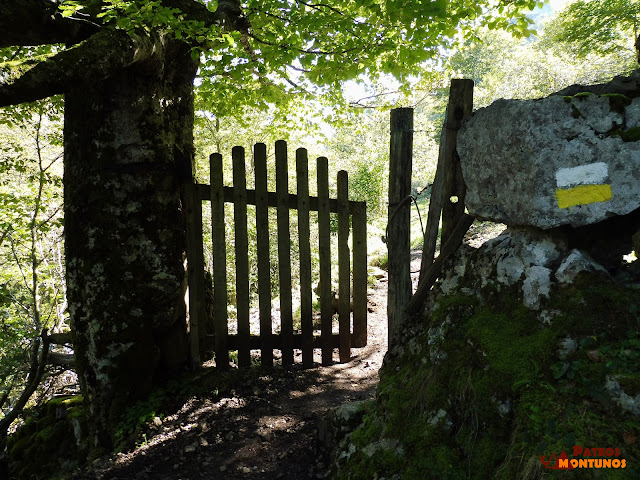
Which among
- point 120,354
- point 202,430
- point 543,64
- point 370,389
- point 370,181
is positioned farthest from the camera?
point 543,64

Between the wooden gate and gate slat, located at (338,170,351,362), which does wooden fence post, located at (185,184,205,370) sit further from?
gate slat, located at (338,170,351,362)

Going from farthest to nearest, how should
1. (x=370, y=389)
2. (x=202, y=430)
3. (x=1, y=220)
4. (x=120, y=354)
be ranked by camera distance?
(x=1, y=220)
(x=370, y=389)
(x=120, y=354)
(x=202, y=430)

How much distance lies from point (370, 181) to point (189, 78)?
11475mm

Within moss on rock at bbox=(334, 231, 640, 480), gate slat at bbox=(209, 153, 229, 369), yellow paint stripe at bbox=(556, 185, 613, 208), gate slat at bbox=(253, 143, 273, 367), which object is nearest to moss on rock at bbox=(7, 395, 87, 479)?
gate slat at bbox=(209, 153, 229, 369)

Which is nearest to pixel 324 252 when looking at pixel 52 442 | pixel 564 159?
pixel 564 159

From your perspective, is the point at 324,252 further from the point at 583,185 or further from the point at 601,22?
the point at 601,22

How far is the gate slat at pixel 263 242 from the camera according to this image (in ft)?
13.8

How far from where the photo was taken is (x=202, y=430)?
3508mm

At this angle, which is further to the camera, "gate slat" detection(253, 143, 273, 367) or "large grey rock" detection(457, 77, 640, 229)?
"gate slat" detection(253, 143, 273, 367)

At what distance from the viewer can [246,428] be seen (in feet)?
11.5

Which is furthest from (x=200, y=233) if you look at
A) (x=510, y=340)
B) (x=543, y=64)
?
(x=543, y=64)

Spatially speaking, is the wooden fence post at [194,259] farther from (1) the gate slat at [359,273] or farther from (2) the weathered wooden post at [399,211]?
(2) the weathered wooden post at [399,211]

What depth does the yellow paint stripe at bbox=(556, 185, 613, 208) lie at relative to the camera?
83.4 inches

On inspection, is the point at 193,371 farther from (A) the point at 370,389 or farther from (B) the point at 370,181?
(B) the point at 370,181
